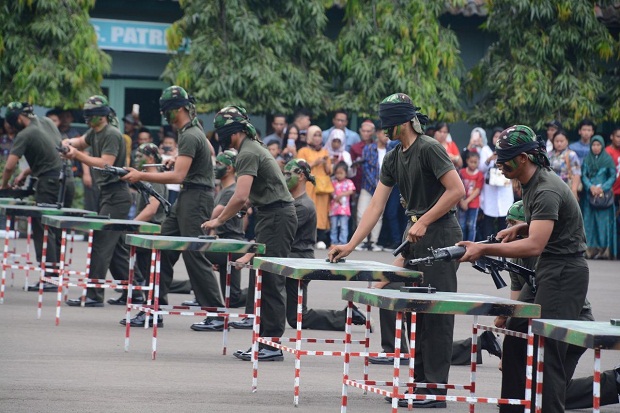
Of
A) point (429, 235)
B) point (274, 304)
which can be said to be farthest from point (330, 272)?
point (274, 304)

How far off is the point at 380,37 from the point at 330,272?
16.5 metres

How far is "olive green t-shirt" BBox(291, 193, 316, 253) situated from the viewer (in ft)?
43.6

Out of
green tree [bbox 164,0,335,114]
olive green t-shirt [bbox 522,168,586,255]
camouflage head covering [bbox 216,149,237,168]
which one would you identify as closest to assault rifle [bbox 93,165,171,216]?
camouflage head covering [bbox 216,149,237,168]

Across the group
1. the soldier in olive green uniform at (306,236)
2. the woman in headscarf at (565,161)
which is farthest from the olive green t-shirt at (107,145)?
the woman in headscarf at (565,161)

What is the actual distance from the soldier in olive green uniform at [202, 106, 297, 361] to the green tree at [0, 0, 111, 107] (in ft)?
40.8

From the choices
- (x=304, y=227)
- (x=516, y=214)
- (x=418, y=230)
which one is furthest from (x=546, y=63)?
(x=418, y=230)

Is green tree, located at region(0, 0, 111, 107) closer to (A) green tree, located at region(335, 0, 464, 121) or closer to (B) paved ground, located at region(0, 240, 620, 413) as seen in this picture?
(A) green tree, located at region(335, 0, 464, 121)

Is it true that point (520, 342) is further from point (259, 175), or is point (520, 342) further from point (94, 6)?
point (94, 6)

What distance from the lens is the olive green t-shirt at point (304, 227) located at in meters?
13.3

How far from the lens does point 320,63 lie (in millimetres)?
25094

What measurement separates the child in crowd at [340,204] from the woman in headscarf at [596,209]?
13.5 feet

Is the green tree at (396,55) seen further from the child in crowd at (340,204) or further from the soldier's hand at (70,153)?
the soldier's hand at (70,153)

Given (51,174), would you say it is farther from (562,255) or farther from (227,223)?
(562,255)

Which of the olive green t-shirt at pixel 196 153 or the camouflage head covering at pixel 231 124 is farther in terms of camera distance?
the olive green t-shirt at pixel 196 153
